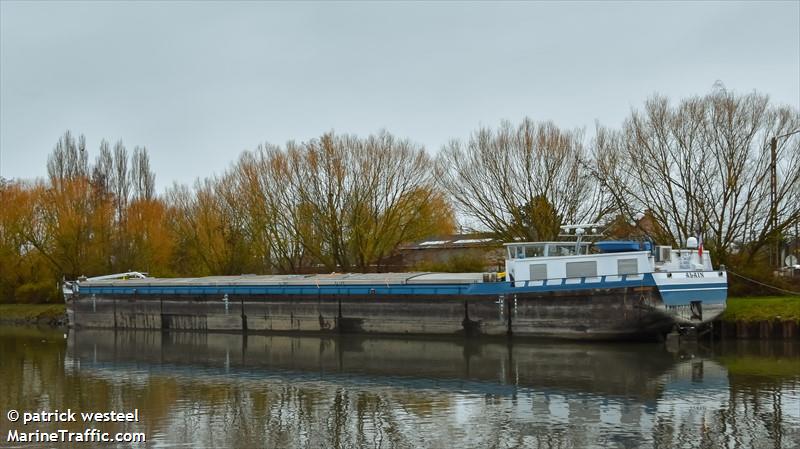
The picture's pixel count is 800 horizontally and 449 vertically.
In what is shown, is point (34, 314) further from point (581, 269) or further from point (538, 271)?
point (581, 269)

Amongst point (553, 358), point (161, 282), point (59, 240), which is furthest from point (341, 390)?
point (59, 240)

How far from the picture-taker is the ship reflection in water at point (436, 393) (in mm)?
16500

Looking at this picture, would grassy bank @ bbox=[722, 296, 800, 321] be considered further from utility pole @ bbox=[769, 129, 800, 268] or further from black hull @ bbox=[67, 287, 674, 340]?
black hull @ bbox=[67, 287, 674, 340]

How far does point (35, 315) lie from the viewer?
2295 inches

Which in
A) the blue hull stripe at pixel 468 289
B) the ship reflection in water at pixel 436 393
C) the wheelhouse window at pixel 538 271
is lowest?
the ship reflection in water at pixel 436 393

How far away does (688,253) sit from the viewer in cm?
3269

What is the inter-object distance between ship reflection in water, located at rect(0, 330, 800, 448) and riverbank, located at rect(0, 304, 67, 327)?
960 inches

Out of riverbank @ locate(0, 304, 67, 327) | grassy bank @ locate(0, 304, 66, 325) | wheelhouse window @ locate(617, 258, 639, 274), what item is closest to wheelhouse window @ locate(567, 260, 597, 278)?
wheelhouse window @ locate(617, 258, 639, 274)

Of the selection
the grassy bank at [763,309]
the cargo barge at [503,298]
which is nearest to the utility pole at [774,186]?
the grassy bank at [763,309]

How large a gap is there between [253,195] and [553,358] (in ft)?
102

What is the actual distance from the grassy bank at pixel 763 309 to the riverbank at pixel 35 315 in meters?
44.6

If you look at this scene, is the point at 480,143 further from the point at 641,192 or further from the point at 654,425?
the point at 654,425

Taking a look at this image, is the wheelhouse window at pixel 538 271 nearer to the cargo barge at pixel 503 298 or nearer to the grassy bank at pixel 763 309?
the cargo barge at pixel 503 298

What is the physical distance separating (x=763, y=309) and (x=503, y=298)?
36.4 feet
